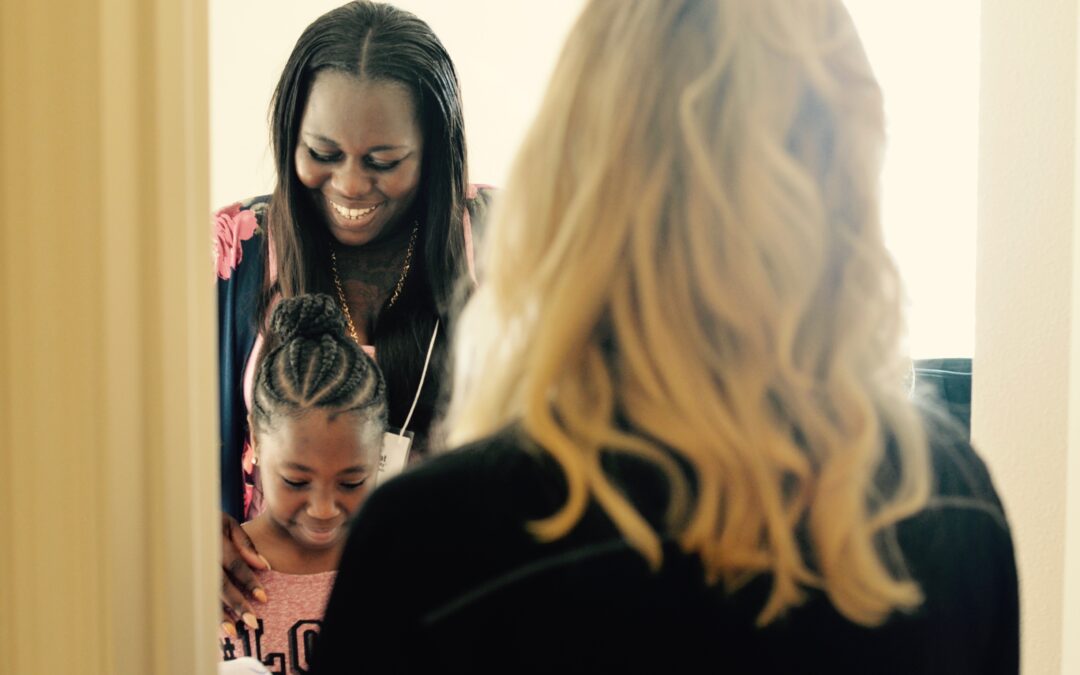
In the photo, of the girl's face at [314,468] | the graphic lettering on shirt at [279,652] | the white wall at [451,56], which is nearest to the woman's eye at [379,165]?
the white wall at [451,56]

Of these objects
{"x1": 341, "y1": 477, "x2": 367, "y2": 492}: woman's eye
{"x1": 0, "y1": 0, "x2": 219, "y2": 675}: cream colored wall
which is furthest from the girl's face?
{"x1": 0, "y1": 0, "x2": 219, "y2": 675}: cream colored wall

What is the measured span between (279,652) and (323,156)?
2.35 ft

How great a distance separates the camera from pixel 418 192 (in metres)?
1.38

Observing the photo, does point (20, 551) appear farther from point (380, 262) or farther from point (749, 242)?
point (380, 262)

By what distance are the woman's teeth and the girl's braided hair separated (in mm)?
120

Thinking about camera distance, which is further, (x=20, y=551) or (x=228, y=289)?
(x=228, y=289)

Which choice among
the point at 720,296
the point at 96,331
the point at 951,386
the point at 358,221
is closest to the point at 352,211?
the point at 358,221

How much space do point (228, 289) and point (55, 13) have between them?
3.72 ft

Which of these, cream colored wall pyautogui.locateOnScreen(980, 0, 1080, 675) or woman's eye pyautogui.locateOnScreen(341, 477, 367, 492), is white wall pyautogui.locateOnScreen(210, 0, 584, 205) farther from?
cream colored wall pyautogui.locateOnScreen(980, 0, 1080, 675)

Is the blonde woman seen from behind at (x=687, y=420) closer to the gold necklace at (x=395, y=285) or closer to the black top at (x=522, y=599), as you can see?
the black top at (x=522, y=599)

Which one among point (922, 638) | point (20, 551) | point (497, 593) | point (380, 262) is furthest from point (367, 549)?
point (380, 262)

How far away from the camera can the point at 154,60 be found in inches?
13.0

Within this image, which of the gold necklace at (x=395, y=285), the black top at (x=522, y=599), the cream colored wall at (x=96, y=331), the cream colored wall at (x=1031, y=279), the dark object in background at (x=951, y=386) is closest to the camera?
the cream colored wall at (x=96, y=331)

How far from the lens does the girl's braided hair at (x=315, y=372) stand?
4.63 feet
